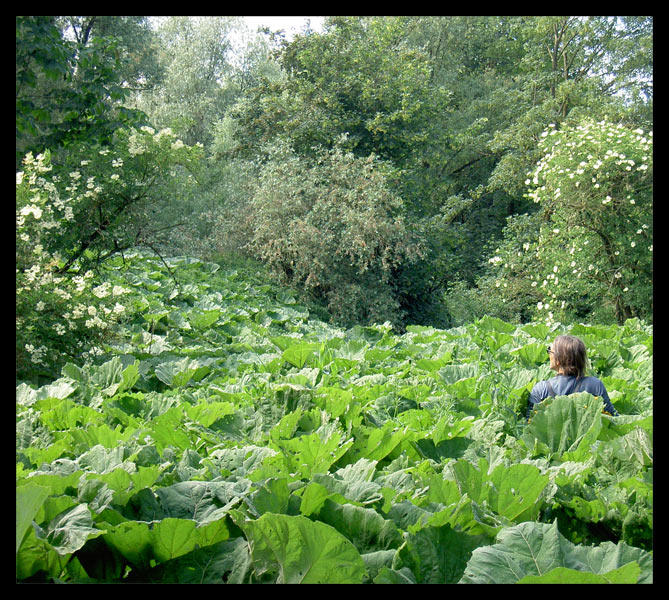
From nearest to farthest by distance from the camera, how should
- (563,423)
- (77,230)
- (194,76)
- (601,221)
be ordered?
(563,423), (77,230), (601,221), (194,76)

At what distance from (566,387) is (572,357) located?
0.58 feet

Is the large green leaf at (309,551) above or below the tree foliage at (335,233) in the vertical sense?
below

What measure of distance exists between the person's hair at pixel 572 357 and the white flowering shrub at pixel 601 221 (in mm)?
6353

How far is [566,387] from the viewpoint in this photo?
3.33m

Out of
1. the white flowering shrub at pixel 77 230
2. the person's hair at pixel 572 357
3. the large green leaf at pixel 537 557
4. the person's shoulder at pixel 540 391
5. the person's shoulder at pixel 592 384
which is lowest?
the large green leaf at pixel 537 557

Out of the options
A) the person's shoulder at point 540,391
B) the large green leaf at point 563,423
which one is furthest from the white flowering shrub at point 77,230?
the large green leaf at point 563,423

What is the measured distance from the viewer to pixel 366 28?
46.6ft

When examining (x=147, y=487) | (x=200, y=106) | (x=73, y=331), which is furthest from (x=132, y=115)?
(x=200, y=106)

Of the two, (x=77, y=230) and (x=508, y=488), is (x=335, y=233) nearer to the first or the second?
(x=77, y=230)

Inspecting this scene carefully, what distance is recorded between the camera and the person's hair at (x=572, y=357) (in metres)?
3.41

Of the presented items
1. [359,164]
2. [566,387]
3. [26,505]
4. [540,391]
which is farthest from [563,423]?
[359,164]

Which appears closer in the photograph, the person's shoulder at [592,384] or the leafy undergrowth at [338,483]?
the leafy undergrowth at [338,483]

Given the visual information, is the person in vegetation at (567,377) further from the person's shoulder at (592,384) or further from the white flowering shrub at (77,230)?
the white flowering shrub at (77,230)

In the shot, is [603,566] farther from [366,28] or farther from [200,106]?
[200,106]
